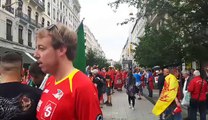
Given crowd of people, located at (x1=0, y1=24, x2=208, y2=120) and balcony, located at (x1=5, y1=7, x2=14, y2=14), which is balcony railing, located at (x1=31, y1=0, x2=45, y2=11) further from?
crowd of people, located at (x1=0, y1=24, x2=208, y2=120)

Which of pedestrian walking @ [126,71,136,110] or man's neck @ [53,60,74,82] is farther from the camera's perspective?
pedestrian walking @ [126,71,136,110]

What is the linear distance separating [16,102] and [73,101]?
977mm

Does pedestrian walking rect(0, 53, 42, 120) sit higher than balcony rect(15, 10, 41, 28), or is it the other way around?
balcony rect(15, 10, 41, 28)

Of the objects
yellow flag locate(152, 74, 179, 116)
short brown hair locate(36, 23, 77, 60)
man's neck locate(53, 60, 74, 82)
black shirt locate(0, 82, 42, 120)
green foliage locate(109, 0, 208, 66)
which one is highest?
green foliage locate(109, 0, 208, 66)

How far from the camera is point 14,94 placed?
314cm

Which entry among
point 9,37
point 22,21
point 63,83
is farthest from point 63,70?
point 22,21

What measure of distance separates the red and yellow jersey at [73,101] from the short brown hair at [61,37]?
19cm

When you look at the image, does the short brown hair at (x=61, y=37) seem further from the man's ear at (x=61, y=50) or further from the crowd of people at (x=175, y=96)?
the crowd of people at (x=175, y=96)

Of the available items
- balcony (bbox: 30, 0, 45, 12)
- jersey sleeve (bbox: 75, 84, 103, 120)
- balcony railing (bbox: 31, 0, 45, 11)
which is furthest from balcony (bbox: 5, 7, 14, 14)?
jersey sleeve (bbox: 75, 84, 103, 120)

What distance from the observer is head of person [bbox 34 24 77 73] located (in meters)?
2.53

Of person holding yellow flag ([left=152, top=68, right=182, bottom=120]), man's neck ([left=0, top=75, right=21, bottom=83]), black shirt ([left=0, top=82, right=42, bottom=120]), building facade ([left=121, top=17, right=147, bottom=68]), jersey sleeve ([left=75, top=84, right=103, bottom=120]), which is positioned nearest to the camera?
jersey sleeve ([left=75, top=84, right=103, bottom=120])

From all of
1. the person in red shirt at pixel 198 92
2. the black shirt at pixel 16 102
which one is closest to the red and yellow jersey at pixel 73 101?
the black shirt at pixel 16 102

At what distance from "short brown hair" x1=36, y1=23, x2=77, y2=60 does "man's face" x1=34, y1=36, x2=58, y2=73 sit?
33 millimetres

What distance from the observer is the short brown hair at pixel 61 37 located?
2.52m
